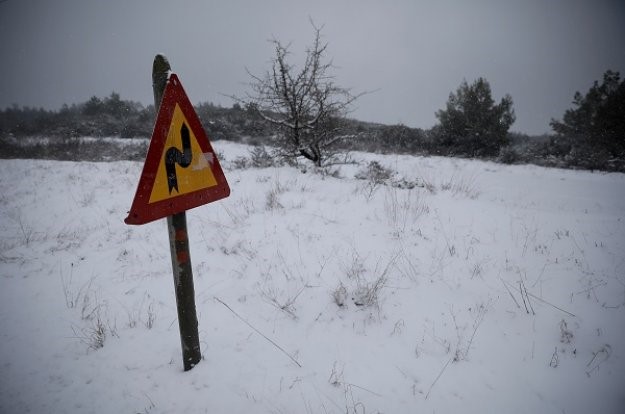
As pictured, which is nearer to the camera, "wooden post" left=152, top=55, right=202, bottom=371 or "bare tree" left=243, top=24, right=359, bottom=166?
"wooden post" left=152, top=55, right=202, bottom=371

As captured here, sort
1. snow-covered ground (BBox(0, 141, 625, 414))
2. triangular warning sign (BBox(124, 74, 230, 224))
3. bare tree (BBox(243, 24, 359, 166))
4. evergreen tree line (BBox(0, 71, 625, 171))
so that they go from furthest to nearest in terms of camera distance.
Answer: evergreen tree line (BBox(0, 71, 625, 171)) → bare tree (BBox(243, 24, 359, 166)) → snow-covered ground (BBox(0, 141, 625, 414)) → triangular warning sign (BBox(124, 74, 230, 224))

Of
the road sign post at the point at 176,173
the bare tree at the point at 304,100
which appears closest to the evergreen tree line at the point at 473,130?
the bare tree at the point at 304,100

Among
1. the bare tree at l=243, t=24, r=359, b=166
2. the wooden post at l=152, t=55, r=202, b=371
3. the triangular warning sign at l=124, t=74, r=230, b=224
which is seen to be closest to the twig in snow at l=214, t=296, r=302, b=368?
the wooden post at l=152, t=55, r=202, b=371

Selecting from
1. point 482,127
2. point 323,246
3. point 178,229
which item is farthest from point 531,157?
point 178,229

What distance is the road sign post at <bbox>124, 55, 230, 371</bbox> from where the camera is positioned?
132cm

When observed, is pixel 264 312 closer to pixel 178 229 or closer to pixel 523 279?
pixel 178 229

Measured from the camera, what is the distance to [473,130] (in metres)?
16.5

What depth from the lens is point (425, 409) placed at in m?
1.72

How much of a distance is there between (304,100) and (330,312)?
20.0 feet

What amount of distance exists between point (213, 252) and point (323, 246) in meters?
1.36

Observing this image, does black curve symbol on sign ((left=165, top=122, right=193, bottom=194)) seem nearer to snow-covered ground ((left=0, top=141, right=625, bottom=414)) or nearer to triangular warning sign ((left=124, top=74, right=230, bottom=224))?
triangular warning sign ((left=124, top=74, right=230, bottom=224))

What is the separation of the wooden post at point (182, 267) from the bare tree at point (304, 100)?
6.18 m

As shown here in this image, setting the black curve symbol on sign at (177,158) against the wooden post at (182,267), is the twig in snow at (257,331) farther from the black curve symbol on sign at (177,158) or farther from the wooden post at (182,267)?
the black curve symbol on sign at (177,158)

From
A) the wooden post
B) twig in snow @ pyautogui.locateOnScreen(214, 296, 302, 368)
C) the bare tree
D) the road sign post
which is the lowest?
twig in snow @ pyautogui.locateOnScreen(214, 296, 302, 368)
